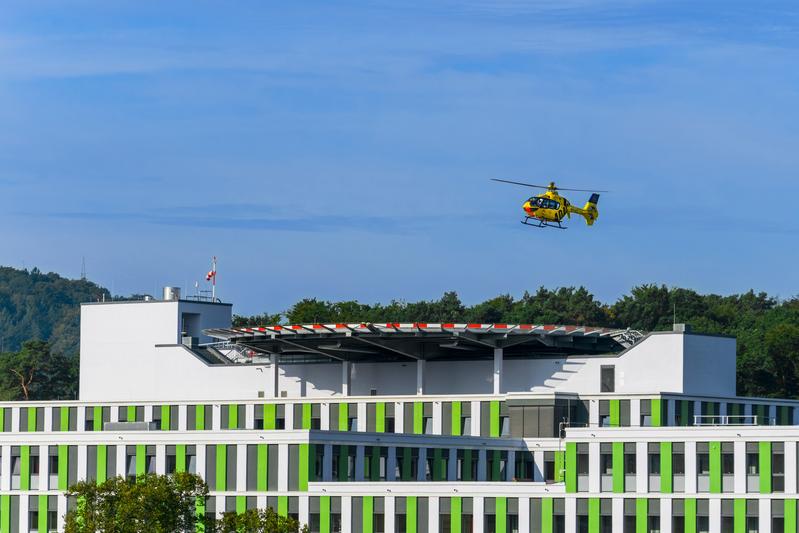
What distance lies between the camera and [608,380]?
437ft

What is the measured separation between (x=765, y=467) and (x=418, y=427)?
34442 millimetres

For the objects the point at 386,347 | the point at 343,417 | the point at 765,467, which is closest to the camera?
the point at 765,467

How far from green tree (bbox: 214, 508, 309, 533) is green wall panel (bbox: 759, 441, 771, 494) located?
29.5 metres

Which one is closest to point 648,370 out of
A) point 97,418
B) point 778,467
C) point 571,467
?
point 571,467

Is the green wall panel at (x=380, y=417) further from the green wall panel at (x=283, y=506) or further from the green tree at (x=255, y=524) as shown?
the green tree at (x=255, y=524)

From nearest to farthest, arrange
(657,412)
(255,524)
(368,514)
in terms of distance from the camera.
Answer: (255,524) → (368,514) → (657,412)

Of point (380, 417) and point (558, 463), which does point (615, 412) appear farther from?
point (380, 417)

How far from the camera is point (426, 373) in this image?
140 meters

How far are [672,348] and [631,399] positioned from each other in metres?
6.77

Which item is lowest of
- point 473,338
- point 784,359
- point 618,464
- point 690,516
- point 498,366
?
point 690,516

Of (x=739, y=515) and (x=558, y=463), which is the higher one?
(x=558, y=463)

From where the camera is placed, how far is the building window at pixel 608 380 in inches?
5231

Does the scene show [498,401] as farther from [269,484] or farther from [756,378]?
[756,378]

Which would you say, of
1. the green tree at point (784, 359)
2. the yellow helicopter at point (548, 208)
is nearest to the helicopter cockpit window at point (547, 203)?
the yellow helicopter at point (548, 208)
